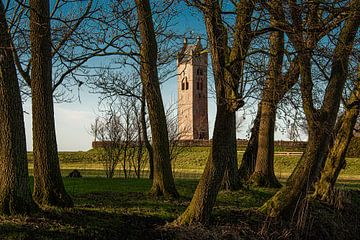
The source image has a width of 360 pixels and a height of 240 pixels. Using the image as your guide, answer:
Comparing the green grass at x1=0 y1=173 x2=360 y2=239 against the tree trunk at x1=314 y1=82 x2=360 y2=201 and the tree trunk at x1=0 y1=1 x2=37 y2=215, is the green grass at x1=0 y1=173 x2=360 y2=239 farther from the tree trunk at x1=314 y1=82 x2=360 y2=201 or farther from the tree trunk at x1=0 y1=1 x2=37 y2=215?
the tree trunk at x1=314 y1=82 x2=360 y2=201

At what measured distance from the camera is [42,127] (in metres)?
8.89

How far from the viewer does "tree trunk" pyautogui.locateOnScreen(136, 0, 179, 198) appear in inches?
447

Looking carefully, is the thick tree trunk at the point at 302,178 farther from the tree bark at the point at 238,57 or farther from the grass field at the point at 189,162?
the grass field at the point at 189,162

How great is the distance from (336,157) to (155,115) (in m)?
5.14

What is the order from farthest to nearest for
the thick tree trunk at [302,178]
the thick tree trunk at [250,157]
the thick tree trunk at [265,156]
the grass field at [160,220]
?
1. the thick tree trunk at [250,157]
2. the thick tree trunk at [265,156]
3. the thick tree trunk at [302,178]
4. the grass field at [160,220]

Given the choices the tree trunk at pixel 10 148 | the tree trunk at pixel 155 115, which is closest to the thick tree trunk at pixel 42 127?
the tree trunk at pixel 10 148

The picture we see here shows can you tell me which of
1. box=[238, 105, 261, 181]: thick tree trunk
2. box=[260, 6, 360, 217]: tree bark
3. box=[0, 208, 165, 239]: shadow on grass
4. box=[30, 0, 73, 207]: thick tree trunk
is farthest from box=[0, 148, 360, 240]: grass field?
box=[238, 105, 261, 181]: thick tree trunk

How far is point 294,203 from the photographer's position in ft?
32.2

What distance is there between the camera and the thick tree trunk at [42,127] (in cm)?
884

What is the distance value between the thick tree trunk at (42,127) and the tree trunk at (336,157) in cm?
704

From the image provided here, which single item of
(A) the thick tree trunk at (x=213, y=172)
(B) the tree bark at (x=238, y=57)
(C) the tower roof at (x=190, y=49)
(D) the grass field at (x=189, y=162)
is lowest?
(D) the grass field at (x=189, y=162)

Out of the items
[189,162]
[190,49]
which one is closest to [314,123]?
[190,49]

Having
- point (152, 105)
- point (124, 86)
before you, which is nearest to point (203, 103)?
point (124, 86)

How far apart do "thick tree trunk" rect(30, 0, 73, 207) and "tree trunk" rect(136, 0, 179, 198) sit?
9.52ft
